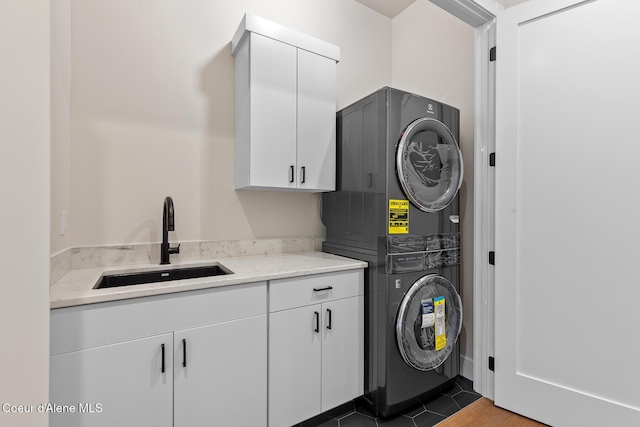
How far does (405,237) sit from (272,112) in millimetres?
1161

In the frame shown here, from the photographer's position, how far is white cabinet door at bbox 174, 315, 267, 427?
130 centimetres

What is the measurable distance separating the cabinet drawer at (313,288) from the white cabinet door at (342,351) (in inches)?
2.1

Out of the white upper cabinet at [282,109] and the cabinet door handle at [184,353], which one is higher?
the white upper cabinet at [282,109]

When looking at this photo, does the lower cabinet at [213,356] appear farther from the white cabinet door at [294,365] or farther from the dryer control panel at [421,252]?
the dryer control panel at [421,252]

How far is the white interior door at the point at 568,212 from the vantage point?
1413mm

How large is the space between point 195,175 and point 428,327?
1.82m

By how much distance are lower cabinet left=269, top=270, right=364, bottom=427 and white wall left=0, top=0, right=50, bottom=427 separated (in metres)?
0.89

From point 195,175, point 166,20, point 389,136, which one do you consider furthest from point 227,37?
point 389,136

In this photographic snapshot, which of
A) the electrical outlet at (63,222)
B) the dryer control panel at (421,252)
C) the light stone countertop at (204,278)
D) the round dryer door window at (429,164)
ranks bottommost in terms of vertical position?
the light stone countertop at (204,278)

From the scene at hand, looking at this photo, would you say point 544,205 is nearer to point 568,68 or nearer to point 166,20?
point 568,68

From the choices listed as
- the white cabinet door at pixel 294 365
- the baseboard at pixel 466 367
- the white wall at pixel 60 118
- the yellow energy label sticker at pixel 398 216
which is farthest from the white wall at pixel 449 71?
the white wall at pixel 60 118

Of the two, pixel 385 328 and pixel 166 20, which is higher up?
pixel 166 20

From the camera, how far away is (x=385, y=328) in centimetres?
175

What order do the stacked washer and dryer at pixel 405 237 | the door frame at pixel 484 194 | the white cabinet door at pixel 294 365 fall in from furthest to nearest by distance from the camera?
1. the door frame at pixel 484 194
2. the stacked washer and dryer at pixel 405 237
3. the white cabinet door at pixel 294 365
